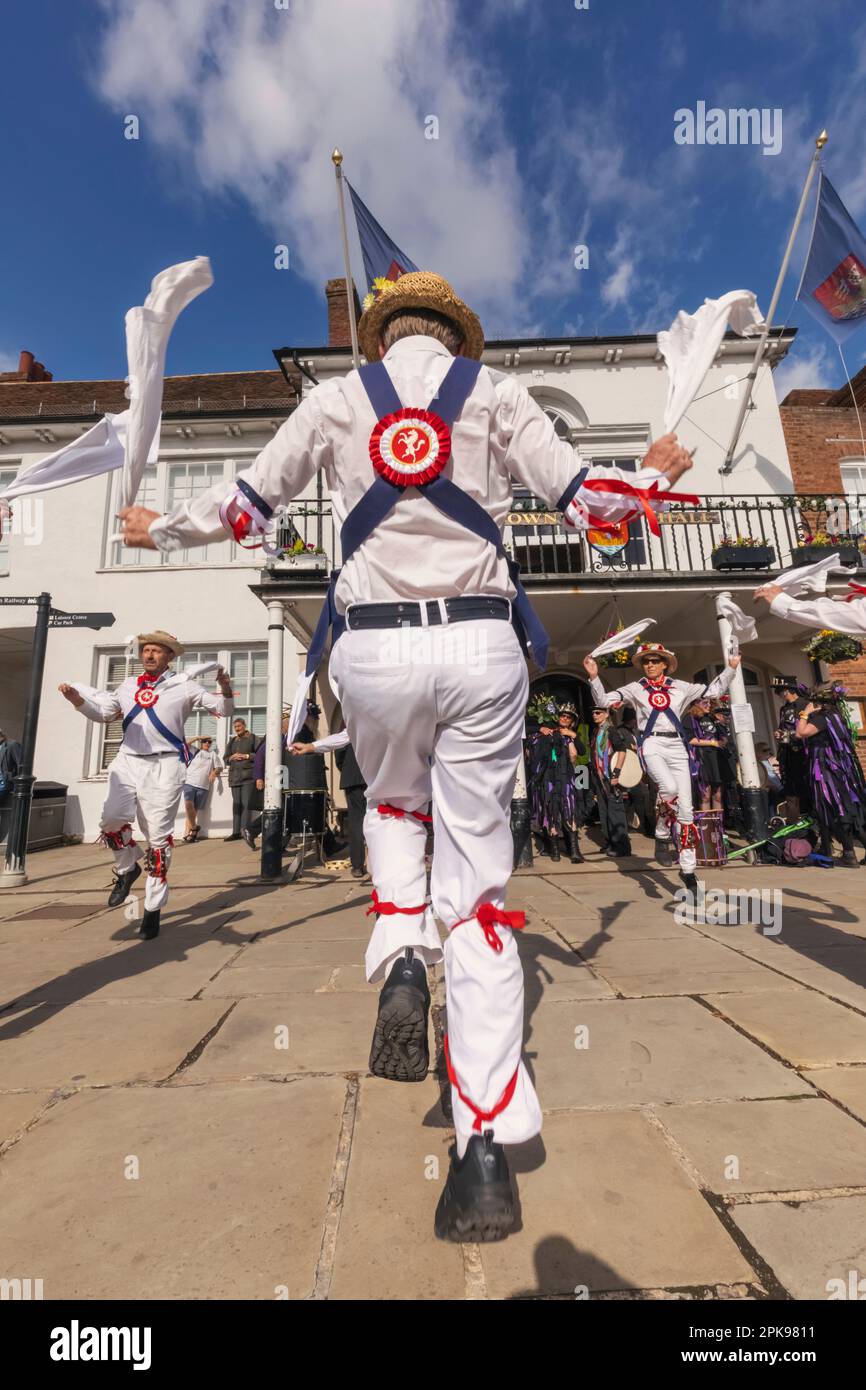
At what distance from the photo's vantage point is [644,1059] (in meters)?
2.07

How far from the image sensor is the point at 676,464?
1829 millimetres

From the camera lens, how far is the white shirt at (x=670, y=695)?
217 inches

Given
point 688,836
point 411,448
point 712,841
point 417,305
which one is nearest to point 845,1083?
point 411,448

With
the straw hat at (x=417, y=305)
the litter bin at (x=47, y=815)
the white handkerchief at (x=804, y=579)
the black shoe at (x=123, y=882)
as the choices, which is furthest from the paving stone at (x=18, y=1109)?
the litter bin at (x=47, y=815)

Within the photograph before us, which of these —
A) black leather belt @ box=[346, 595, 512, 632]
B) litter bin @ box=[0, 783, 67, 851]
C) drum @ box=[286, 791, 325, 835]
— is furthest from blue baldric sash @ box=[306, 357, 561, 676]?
litter bin @ box=[0, 783, 67, 851]

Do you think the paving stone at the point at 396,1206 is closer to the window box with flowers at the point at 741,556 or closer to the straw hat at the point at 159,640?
the straw hat at the point at 159,640

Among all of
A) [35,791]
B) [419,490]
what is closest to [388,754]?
[419,490]

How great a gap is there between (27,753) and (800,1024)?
7.72 meters

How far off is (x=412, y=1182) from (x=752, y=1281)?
0.69m

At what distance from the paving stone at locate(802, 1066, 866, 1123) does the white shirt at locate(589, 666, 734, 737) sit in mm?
3557

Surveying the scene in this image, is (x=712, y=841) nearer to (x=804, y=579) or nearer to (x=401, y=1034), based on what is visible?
(x=804, y=579)

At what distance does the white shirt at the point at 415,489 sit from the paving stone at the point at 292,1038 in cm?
154

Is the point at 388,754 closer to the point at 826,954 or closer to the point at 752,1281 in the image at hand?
the point at 752,1281

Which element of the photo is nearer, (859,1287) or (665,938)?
(859,1287)
